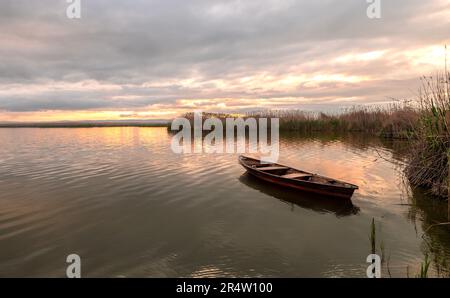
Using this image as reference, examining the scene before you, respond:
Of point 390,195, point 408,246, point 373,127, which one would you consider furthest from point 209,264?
point 373,127

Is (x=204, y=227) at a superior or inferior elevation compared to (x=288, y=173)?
inferior

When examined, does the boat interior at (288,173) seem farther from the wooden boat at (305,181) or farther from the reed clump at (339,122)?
the reed clump at (339,122)

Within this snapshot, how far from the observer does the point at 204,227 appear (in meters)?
9.38

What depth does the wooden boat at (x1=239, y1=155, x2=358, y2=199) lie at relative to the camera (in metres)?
11.6

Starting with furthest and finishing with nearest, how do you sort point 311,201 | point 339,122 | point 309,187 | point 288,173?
point 339,122, point 288,173, point 309,187, point 311,201

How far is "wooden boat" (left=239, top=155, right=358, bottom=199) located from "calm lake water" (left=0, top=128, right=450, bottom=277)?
47 centimetres

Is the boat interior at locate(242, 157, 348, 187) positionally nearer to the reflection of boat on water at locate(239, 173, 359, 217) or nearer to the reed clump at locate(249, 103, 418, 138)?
the reflection of boat on water at locate(239, 173, 359, 217)

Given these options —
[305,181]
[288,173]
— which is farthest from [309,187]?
[288,173]

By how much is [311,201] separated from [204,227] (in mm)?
4880

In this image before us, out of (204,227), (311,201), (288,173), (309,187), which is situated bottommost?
(204,227)

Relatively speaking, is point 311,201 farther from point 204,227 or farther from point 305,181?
point 204,227

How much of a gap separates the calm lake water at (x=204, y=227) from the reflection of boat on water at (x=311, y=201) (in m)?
0.07

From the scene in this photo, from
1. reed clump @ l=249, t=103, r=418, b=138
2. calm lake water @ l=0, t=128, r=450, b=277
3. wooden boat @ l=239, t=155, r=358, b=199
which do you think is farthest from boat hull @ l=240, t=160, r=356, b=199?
reed clump @ l=249, t=103, r=418, b=138

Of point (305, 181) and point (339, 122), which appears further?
point (339, 122)
